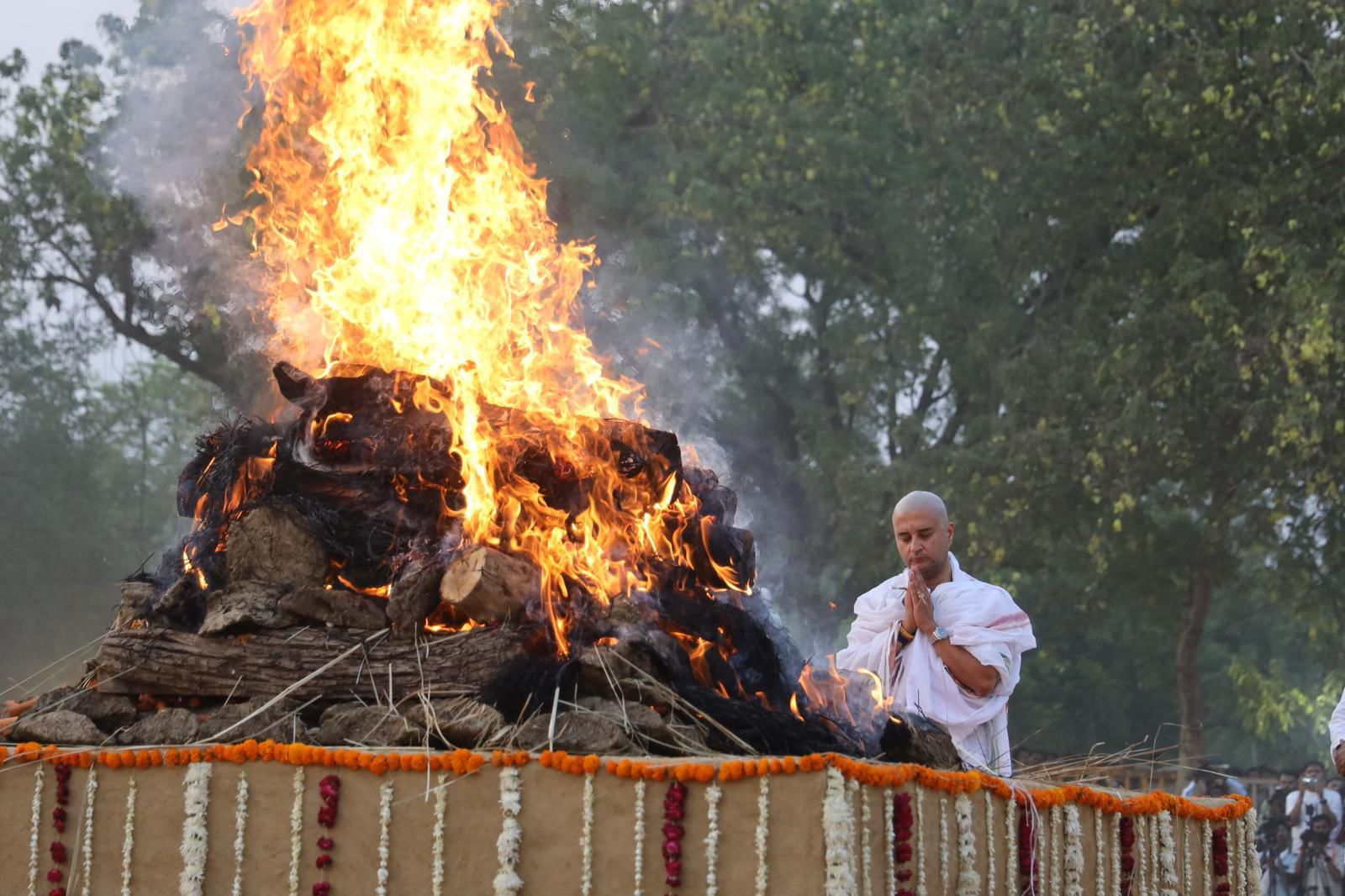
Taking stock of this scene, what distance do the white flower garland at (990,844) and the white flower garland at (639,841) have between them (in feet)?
3.94

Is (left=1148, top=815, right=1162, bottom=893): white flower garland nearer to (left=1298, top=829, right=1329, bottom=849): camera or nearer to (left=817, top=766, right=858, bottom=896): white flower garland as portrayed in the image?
(left=817, top=766, right=858, bottom=896): white flower garland

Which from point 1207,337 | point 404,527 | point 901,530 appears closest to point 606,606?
point 404,527

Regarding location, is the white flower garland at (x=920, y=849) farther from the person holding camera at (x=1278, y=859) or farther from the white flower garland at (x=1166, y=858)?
the person holding camera at (x=1278, y=859)

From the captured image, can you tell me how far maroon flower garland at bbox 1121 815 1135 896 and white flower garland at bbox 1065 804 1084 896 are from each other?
0.32m

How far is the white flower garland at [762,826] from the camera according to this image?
432 cm

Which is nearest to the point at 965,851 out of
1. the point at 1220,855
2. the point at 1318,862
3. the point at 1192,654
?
the point at 1220,855

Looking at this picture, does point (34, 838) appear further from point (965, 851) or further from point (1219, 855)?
point (1219, 855)

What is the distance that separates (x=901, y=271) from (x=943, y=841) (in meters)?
17.0

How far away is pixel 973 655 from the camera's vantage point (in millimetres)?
6156

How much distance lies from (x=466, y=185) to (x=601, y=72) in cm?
1428

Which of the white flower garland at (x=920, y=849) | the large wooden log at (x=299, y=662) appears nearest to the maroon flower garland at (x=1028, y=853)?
the white flower garland at (x=920, y=849)

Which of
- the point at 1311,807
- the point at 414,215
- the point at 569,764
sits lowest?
the point at 1311,807

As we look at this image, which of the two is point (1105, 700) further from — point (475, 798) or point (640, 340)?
point (475, 798)

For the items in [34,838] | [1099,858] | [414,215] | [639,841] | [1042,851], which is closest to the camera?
[639,841]
